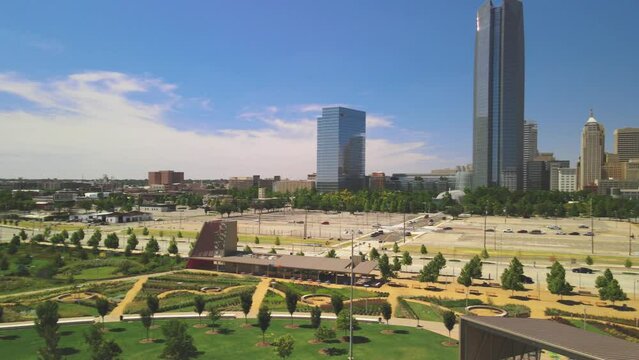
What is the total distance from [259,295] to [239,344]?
1483 centimetres

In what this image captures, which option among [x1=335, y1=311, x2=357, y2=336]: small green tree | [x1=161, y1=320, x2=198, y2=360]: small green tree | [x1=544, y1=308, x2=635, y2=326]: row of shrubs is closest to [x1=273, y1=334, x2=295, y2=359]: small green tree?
[x1=161, y1=320, x2=198, y2=360]: small green tree

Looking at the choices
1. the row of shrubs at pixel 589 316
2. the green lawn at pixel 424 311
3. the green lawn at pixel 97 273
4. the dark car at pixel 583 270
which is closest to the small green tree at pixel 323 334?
the green lawn at pixel 424 311

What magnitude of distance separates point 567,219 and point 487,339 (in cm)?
13859

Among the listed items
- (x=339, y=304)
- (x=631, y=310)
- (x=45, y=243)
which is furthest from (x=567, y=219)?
(x=45, y=243)

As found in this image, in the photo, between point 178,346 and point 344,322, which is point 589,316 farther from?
point 178,346

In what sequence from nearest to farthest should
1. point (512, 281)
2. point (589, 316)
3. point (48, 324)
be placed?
1. point (48, 324)
2. point (589, 316)
3. point (512, 281)

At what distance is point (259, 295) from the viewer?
152 feet

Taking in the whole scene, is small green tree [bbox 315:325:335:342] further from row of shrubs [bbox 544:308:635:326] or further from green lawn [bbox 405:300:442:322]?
row of shrubs [bbox 544:308:635:326]

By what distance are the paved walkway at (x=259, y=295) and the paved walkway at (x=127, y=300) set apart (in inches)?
448

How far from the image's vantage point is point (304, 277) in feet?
175

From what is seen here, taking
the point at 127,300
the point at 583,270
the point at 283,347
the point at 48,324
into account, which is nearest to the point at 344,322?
the point at 283,347

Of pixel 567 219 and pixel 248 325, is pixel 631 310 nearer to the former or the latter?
pixel 248 325

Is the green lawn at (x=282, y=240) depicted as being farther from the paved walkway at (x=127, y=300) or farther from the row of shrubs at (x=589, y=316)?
the row of shrubs at (x=589, y=316)

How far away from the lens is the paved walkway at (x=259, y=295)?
40244 mm
